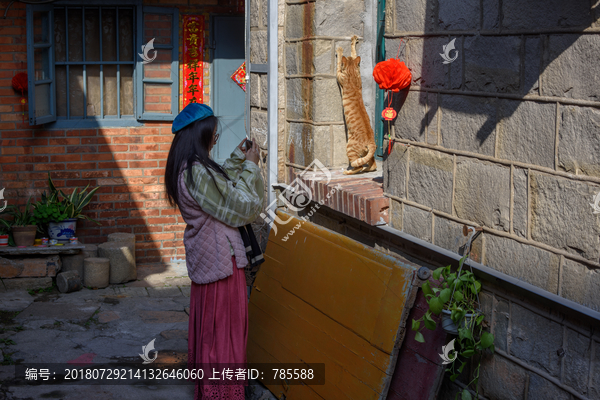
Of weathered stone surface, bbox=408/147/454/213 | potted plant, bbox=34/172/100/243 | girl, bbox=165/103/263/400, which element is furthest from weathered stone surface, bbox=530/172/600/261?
potted plant, bbox=34/172/100/243

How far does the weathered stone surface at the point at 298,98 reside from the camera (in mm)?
4531

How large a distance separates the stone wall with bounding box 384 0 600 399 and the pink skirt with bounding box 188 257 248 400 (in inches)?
47.3

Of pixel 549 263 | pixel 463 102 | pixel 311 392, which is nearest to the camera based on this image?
pixel 549 263

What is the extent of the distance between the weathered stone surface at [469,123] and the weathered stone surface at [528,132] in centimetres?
7

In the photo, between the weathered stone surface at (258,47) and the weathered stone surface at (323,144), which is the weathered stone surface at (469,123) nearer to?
the weathered stone surface at (323,144)

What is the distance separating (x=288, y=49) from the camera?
473cm

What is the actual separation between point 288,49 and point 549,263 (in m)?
2.88

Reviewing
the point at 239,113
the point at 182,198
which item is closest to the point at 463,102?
the point at 182,198

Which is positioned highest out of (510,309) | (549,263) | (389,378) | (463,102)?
(463,102)

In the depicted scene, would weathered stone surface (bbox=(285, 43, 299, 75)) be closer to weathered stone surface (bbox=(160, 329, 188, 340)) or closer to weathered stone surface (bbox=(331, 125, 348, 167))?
weathered stone surface (bbox=(331, 125, 348, 167))

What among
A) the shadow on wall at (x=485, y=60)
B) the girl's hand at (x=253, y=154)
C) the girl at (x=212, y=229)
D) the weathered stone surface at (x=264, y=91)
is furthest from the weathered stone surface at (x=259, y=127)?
the shadow on wall at (x=485, y=60)

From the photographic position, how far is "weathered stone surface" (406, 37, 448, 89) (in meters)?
3.10

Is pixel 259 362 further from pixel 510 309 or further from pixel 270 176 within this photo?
pixel 510 309

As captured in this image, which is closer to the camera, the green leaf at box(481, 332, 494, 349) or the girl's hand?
the green leaf at box(481, 332, 494, 349)
